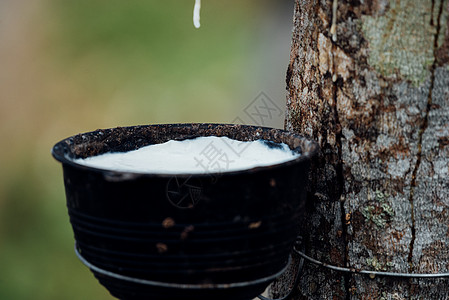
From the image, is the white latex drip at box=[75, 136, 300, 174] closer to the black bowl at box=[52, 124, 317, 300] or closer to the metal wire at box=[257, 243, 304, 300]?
the black bowl at box=[52, 124, 317, 300]

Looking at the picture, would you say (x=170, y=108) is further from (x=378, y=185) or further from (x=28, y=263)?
(x=378, y=185)

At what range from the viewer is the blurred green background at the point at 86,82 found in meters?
4.64

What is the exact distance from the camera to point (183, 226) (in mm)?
1398

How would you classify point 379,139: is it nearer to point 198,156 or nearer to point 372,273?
point 372,273

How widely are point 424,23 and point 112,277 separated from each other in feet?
3.89

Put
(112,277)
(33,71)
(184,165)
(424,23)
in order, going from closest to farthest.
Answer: (112,277), (424,23), (184,165), (33,71)

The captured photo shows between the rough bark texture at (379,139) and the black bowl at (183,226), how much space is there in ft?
1.06

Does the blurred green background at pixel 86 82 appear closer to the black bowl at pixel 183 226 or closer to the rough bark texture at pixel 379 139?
the rough bark texture at pixel 379 139

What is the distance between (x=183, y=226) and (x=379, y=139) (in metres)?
0.74

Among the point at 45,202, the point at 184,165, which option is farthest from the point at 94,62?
the point at 184,165

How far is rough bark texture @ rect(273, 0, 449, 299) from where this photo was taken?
1.69m

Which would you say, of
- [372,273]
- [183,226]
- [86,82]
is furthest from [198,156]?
[86,82]

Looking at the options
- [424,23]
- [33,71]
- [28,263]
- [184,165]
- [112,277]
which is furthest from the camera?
[33,71]

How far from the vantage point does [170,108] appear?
509 centimetres
